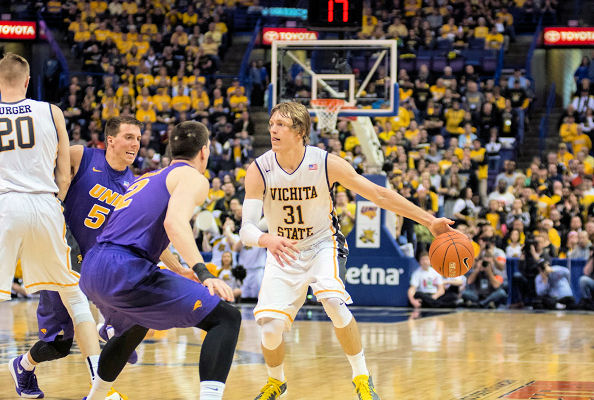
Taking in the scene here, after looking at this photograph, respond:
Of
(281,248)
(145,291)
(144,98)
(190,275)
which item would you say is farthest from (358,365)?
(144,98)

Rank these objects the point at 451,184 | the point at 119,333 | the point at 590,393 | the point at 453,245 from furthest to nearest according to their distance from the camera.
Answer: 1. the point at 451,184
2. the point at 590,393
3. the point at 453,245
4. the point at 119,333

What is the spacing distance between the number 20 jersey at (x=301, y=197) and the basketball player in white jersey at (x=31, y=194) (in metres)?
1.48

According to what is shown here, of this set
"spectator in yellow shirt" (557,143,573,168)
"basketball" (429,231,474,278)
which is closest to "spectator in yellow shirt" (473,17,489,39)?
"spectator in yellow shirt" (557,143,573,168)

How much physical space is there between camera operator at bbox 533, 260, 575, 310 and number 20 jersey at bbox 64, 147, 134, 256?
32.5 ft

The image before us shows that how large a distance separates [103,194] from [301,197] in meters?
1.52

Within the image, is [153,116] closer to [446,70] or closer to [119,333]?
[446,70]

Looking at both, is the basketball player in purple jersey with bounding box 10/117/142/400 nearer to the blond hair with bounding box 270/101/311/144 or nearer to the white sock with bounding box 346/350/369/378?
the blond hair with bounding box 270/101/311/144

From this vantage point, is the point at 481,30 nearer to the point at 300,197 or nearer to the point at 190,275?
the point at 300,197

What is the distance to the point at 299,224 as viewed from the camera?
675 cm

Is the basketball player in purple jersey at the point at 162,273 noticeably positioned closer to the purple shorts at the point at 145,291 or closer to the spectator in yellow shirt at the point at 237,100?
the purple shorts at the point at 145,291

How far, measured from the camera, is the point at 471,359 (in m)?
9.43

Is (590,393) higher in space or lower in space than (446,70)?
lower

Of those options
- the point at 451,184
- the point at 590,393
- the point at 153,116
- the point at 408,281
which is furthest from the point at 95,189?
the point at 153,116

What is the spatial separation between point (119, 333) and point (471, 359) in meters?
4.78
